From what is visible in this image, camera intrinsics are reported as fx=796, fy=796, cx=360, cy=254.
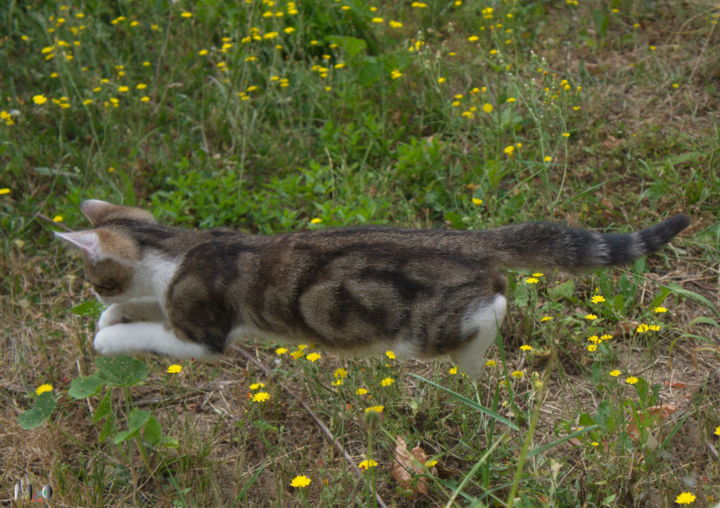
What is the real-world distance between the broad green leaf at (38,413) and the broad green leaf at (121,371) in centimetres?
25

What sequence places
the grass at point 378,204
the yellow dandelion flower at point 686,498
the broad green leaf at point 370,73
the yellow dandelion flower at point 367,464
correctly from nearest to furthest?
the yellow dandelion flower at point 367,464 < the yellow dandelion flower at point 686,498 < the grass at point 378,204 < the broad green leaf at point 370,73

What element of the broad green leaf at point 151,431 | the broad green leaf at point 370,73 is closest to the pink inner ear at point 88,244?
the broad green leaf at point 151,431

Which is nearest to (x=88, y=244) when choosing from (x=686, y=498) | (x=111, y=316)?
(x=111, y=316)

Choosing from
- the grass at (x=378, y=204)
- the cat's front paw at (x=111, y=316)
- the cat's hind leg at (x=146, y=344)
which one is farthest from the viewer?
the cat's front paw at (x=111, y=316)

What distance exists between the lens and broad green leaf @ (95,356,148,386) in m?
3.47

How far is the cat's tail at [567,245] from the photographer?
3467 millimetres

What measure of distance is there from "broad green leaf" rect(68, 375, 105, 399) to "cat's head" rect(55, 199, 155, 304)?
54cm

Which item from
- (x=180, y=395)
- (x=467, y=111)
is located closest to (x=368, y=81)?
(x=467, y=111)

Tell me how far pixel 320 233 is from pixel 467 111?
2335 mm

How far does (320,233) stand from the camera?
382cm

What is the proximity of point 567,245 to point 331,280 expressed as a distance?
107cm

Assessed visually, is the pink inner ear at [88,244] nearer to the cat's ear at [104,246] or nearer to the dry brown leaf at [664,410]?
the cat's ear at [104,246]

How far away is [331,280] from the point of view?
361cm

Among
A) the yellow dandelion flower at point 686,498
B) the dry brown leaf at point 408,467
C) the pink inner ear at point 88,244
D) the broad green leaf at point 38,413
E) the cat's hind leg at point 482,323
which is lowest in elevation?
the dry brown leaf at point 408,467
